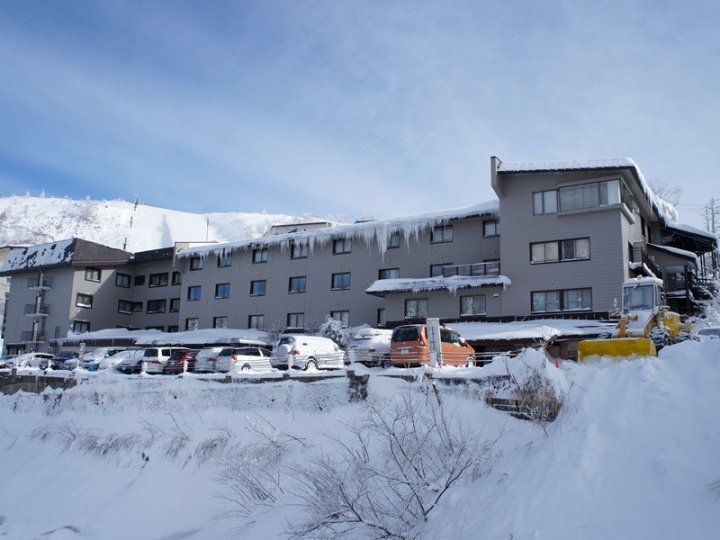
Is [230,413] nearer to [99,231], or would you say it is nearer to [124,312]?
[124,312]

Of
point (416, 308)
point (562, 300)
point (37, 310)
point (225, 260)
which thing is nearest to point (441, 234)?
point (416, 308)

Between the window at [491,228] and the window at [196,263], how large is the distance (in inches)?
872

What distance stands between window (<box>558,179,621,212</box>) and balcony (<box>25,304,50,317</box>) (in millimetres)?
41473

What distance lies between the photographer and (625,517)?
25.2ft

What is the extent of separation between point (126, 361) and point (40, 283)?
85.7 feet

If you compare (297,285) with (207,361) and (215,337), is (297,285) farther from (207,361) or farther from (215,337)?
(207,361)

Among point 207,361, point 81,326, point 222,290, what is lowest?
point 207,361

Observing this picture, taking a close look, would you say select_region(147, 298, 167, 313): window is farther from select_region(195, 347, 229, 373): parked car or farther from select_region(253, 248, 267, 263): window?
select_region(195, 347, 229, 373): parked car

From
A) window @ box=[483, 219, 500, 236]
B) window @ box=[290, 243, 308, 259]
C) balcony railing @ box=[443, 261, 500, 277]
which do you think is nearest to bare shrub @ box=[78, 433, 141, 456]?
balcony railing @ box=[443, 261, 500, 277]

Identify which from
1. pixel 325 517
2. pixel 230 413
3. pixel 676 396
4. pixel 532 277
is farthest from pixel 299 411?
pixel 532 277

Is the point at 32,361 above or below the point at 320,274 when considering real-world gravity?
below

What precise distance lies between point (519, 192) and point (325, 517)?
81.4 ft

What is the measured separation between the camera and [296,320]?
1590 inches

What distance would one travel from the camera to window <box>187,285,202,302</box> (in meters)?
45.7
